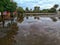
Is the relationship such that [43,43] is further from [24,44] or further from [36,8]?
[36,8]

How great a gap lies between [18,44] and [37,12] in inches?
2854

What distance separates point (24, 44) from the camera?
16.1 metres

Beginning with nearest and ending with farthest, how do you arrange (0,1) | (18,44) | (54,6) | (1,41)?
(18,44) → (1,41) → (0,1) → (54,6)

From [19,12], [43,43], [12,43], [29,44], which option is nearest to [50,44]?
[43,43]

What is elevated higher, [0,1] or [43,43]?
[0,1]

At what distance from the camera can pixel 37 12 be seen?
289 feet

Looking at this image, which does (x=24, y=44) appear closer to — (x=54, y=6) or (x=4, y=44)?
(x=4, y=44)

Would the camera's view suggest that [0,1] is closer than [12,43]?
No

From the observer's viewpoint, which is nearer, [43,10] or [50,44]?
[50,44]

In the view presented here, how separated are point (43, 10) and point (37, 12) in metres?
3.45

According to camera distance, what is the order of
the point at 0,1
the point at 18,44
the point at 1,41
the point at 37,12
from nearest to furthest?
the point at 18,44
the point at 1,41
the point at 0,1
the point at 37,12

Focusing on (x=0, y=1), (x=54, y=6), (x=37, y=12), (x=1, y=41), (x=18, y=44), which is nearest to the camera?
(x=18, y=44)

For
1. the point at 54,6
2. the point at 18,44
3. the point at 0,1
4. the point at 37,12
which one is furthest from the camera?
the point at 54,6

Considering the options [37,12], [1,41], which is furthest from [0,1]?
[37,12]
